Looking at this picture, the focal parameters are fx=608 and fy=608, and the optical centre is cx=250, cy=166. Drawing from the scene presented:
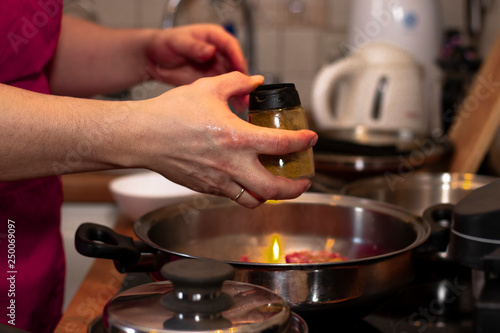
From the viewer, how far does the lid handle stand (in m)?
0.38

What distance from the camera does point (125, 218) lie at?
1166mm

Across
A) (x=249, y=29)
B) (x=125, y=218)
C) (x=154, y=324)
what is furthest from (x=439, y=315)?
(x=249, y=29)

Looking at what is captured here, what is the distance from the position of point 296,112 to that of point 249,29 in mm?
1427

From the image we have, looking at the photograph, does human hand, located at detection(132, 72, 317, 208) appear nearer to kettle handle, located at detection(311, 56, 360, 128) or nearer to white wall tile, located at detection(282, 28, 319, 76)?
kettle handle, located at detection(311, 56, 360, 128)

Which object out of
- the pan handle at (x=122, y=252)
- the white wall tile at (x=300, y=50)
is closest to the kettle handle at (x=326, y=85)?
the white wall tile at (x=300, y=50)

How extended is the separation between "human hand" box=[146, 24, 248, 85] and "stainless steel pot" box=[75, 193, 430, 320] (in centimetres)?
27

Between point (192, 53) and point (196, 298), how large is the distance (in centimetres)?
62

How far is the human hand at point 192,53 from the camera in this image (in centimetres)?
95

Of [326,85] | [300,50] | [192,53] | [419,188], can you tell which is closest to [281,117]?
[192,53]

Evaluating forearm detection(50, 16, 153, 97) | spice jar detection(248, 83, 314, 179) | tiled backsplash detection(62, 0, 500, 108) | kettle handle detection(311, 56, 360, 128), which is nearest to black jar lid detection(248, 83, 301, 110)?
spice jar detection(248, 83, 314, 179)

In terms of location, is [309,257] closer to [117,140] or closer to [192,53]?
[117,140]

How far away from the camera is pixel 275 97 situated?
1.98 feet

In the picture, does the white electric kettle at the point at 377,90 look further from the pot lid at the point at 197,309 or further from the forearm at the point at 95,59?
the pot lid at the point at 197,309

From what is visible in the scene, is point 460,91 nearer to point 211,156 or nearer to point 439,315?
point 439,315
